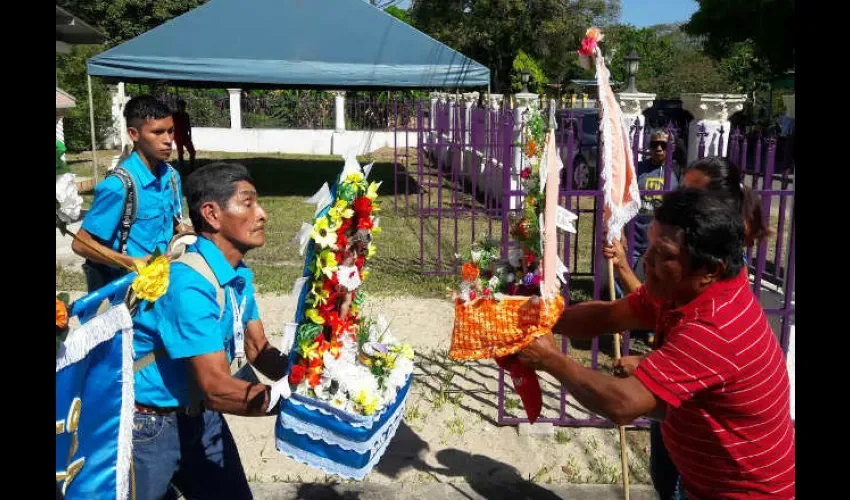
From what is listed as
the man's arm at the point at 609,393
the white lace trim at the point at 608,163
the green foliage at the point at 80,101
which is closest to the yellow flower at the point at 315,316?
the man's arm at the point at 609,393

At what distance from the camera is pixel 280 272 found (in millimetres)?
Result: 8164

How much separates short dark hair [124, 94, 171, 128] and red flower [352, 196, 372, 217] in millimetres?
2038

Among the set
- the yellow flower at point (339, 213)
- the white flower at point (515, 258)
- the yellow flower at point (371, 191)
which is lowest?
the white flower at point (515, 258)

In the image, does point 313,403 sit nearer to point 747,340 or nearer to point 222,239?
point 222,239

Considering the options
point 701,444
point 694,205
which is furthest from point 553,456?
point 694,205

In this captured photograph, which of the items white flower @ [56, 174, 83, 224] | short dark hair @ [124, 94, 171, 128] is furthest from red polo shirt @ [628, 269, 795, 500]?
short dark hair @ [124, 94, 171, 128]

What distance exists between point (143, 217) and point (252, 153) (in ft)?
62.3

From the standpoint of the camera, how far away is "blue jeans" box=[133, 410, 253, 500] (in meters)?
2.36

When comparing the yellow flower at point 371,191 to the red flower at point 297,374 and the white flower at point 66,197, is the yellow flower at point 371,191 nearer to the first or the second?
the red flower at point 297,374

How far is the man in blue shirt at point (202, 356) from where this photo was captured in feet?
7.22

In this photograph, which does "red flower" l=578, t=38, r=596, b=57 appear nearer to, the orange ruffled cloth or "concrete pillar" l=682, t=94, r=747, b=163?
the orange ruffled cloth

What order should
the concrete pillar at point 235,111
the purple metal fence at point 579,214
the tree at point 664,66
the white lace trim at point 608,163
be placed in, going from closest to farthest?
the white lace trim at point 608,163, the purple metal fence at point 579,214, the concrete pillar at point 235,111, the tree at point 664,66

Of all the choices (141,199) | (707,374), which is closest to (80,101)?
(141,199)

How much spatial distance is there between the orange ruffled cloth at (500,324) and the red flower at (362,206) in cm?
45
